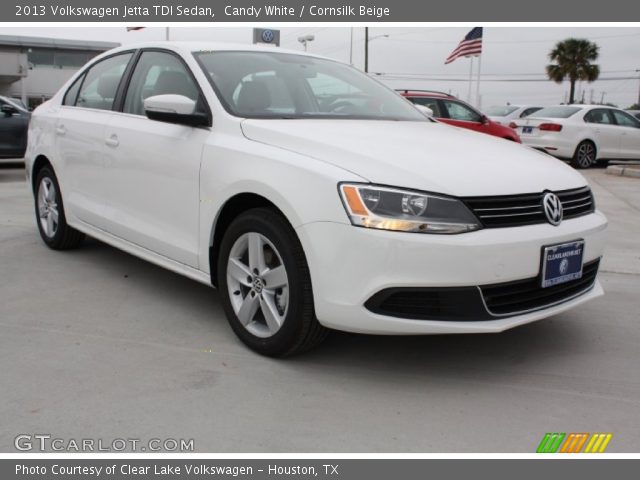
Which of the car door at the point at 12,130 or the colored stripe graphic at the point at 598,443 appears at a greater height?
the car door at the point at 12,130

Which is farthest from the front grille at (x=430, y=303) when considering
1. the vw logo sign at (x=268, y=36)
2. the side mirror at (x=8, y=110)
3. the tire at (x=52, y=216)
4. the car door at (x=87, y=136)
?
the vw logo sign at (x=268, y=36)

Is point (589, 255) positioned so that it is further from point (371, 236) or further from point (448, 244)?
point (371, 236)


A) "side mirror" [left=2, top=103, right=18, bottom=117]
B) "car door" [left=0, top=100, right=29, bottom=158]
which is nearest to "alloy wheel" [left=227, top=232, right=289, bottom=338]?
"car door" [left=0, top=100, right=29, bottom=158]

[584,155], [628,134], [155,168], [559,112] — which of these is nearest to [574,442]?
[155,168]

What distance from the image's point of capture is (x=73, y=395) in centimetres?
291

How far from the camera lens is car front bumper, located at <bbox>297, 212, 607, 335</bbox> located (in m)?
2.80

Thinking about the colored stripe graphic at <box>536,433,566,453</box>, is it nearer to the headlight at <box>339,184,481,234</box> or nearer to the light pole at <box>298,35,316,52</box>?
the headlight at <box>339,184,481,234</box>

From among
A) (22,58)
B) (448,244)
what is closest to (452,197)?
(448,244)

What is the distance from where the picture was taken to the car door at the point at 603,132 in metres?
14.6

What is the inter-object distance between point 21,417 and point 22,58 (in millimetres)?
36247

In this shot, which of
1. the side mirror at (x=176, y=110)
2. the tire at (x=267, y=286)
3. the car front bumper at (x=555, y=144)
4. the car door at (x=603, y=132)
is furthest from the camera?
the car door at (x=603, y=132)

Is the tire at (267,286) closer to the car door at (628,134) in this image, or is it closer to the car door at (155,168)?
the car door at (155,168)

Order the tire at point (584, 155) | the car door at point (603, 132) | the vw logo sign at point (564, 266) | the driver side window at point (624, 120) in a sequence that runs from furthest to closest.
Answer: the driver side window at point (624, 120) → the car door at point (603, 132) → the tire at point (584, 155) → the vw logo sign at point (564, 266)

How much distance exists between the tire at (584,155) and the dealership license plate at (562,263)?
12.0 meters
